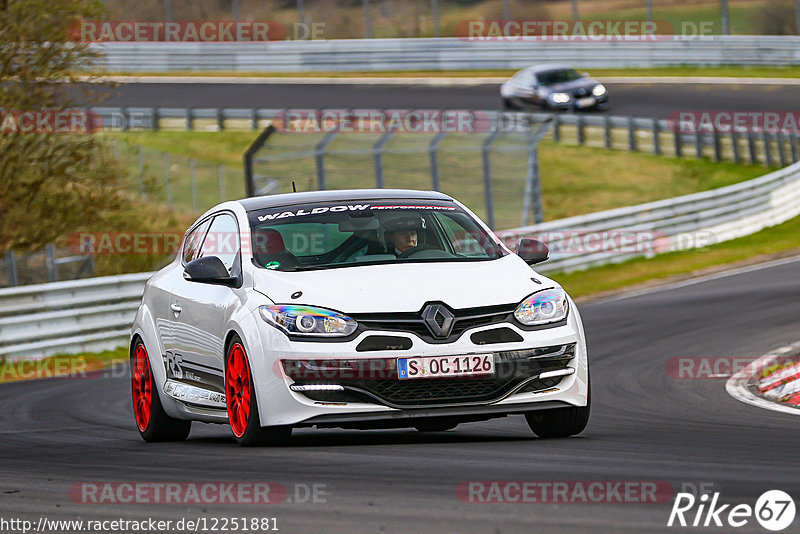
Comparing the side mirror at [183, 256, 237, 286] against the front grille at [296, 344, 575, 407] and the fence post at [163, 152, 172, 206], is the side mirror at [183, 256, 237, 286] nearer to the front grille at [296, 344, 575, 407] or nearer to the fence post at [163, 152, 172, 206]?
the front grille at [296, 344, 575, 407]

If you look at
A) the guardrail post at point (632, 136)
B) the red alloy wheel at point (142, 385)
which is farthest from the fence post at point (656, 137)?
the red alloy wheel at point (142, 385)

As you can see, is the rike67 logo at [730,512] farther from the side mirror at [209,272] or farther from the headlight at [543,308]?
the side mirror at [209,272]

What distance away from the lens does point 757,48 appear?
4784 centimetres

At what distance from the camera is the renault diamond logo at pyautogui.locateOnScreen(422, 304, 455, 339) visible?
770 centimetres

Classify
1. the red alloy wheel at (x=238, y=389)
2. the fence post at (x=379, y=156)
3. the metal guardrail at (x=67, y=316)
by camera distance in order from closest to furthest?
the red alloy wheel at (x=238, y=389) → the metal guardrail at (x=67, y=316) → the fence post at (x=379, y=156)

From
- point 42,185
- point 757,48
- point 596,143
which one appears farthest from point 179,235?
point 757,48

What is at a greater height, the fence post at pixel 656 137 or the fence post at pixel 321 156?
the fence post at pixel 321 156

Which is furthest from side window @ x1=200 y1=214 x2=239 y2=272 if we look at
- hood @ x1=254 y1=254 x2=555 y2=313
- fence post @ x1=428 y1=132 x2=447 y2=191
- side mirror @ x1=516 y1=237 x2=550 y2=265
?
fence post @ x1=428 y1=132 x2=447 y2=191

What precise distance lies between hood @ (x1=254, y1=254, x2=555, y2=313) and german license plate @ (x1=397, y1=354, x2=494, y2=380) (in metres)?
0.27

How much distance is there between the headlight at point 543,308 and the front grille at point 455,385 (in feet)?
0.56

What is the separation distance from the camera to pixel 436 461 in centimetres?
709

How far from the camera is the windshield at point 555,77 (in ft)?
140

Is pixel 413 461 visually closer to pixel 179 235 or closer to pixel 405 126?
pixel 179 235

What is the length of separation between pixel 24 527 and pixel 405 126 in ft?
107
